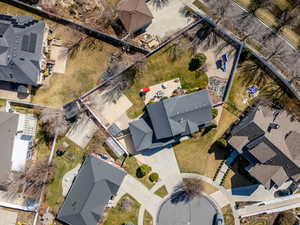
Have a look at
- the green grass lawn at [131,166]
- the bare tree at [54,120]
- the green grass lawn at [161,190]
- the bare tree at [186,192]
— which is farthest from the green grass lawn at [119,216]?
the bare tree at [54,120]

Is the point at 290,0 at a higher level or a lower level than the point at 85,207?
higher

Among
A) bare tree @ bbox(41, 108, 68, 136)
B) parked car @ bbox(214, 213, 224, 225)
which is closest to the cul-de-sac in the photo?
parked car @ bbox(214, 213, 224, 225)

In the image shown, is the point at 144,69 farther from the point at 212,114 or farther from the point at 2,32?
the point at 2,32

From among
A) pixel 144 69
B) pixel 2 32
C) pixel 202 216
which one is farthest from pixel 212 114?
pixel 2 32

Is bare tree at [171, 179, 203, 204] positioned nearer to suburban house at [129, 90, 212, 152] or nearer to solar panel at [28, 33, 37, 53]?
suburban house at [129, 90, 212, 152]

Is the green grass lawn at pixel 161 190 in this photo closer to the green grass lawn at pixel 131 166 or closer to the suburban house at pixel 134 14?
the green grass lawn at pixel 131 166
